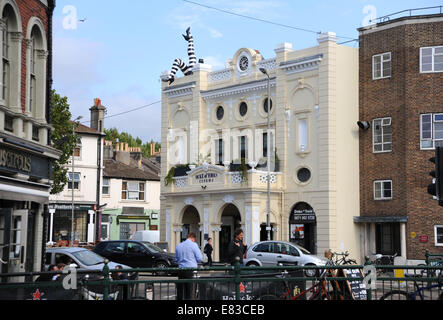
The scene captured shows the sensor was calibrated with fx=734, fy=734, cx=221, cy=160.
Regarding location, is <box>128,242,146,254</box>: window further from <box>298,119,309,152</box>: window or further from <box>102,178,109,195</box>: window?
<box>102,178,109,195</box>: window

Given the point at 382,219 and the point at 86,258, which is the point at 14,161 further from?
the point at 382,219

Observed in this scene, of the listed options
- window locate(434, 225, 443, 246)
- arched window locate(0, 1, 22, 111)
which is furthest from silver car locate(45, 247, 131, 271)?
window locate(434, 225, 443, 246)

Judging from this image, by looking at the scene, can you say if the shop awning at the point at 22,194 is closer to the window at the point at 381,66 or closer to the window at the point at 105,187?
the window at the point at 381,66

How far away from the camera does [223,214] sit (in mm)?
45125

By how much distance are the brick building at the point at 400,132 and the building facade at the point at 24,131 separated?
2154 centimetres

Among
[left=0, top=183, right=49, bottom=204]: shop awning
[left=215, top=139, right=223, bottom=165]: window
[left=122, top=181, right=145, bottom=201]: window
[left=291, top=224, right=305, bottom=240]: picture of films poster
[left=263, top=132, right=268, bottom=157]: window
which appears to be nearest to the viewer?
[left=0, top=183, right=49, bottom=204]: shop awning

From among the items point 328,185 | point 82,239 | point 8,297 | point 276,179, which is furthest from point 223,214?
point 8,297

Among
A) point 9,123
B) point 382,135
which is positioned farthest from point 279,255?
point 9,123

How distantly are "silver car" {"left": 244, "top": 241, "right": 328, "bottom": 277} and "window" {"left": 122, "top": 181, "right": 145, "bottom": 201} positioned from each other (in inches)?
1269

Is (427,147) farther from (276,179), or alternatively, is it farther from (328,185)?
(276,179)

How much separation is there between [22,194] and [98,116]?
1706 inches

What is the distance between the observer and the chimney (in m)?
61.2

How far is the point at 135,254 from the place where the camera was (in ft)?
103

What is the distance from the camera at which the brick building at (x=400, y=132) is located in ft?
121
